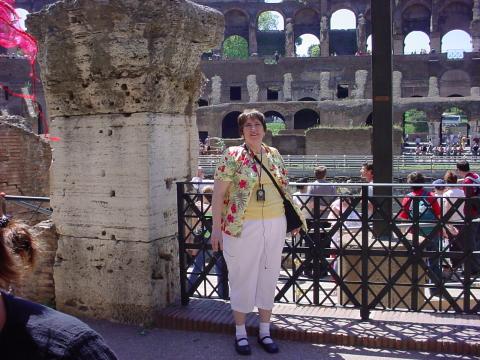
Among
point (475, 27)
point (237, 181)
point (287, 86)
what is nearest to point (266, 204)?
point (237, 181)

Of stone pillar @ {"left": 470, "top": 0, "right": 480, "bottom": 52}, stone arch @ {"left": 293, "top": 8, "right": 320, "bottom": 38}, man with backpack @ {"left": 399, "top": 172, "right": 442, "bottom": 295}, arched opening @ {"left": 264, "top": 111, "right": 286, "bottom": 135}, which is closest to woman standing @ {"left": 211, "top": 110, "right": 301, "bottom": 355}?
man with backpack @ {"left": 399, "top": 172, "right": 442, "bottom": 295}

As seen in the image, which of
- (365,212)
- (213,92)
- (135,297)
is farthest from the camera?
(213,92)

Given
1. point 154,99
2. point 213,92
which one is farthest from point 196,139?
point 213,92

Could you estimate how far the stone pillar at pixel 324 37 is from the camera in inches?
1874

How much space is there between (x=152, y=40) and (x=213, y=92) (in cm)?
3678

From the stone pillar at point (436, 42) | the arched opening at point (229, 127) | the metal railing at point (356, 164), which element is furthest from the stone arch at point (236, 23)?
the metal railing at point (356, 164)

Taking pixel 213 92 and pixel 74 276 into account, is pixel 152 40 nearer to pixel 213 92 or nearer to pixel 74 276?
pixel 74 276

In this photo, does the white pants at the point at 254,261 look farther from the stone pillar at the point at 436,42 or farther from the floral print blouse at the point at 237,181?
the stone pillar at the point at 436,42

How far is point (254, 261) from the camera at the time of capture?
3430 millimetres

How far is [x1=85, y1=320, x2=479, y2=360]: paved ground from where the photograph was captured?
3387 mm

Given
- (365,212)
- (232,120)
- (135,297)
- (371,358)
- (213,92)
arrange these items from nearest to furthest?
(371,358)
(365,212)
(135,297)
(232,120)
(213,92)

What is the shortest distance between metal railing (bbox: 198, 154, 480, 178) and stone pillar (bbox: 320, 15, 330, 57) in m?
25.5

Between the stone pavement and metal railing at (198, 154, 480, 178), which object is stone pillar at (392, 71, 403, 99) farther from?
the stone pavement

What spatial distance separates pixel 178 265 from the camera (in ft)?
13.9
